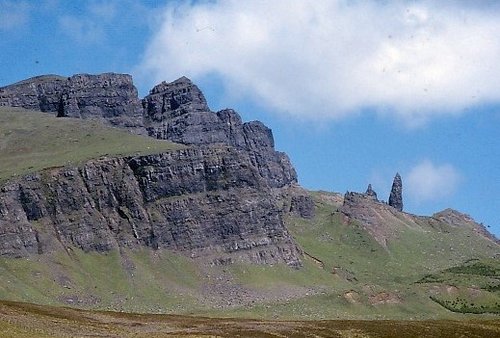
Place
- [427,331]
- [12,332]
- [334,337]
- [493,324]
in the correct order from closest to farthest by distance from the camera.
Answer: [12,332]
[334,337]
[427,331]
[493,324]

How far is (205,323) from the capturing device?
117 meters

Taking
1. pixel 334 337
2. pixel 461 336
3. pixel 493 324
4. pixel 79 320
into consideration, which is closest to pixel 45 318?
pixel 79 320

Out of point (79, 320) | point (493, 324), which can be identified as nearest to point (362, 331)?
point (493, 324)

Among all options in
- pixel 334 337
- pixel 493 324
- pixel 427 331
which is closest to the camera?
pixel 334 337

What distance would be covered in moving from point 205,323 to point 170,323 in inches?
241

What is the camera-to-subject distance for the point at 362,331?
335 feet

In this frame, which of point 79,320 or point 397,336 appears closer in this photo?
point 397,336

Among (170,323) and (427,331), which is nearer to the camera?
(427,331)

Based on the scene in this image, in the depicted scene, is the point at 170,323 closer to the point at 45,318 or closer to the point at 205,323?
the point at 205,323

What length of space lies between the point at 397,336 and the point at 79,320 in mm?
43680

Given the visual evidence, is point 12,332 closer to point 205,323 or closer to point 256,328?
point 256,328

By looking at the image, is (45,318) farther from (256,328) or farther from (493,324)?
(493,324)

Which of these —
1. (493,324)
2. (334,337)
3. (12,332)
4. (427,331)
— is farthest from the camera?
(493,324)

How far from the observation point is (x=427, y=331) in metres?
103
